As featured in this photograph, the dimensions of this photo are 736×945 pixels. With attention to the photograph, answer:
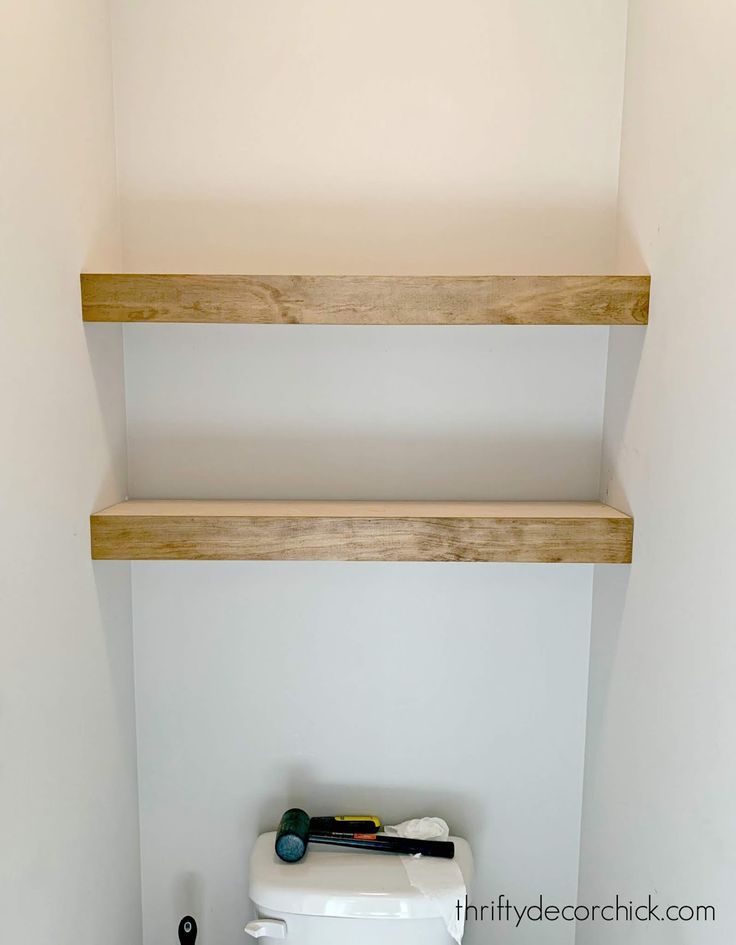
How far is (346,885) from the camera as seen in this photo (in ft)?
3.85

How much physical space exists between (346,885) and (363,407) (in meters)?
0.79

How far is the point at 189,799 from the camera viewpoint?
135cm

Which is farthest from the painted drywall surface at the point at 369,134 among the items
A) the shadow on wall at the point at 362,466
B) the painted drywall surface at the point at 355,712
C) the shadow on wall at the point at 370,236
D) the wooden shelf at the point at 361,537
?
the painted drywall surface at the point at 355,712

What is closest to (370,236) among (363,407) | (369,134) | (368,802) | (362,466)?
(369,134)

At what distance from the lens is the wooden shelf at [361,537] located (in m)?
1.09

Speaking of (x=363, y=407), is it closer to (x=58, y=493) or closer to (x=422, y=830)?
(x=58, y=493)

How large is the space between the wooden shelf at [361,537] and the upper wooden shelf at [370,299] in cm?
29

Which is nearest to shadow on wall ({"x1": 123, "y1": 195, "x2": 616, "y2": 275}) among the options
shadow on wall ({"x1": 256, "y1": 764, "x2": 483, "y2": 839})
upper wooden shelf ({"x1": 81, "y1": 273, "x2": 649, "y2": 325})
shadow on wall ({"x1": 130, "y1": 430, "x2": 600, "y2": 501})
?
upper wooden shelf ({"x1": 81, "y1": 273, "x2": 649, "y2": 325})

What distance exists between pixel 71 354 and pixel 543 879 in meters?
1.25

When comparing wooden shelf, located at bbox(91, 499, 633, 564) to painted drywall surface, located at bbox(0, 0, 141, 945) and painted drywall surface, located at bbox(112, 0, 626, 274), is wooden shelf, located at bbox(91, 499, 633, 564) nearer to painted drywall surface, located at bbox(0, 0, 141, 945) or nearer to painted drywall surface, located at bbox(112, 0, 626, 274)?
painted drywall surface, located at bbox(0, 0, 141, 945)

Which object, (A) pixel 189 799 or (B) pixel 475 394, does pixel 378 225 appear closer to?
(B) pixel 475 394

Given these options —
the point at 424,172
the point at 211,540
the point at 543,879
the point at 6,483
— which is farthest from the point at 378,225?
the point at 543,879

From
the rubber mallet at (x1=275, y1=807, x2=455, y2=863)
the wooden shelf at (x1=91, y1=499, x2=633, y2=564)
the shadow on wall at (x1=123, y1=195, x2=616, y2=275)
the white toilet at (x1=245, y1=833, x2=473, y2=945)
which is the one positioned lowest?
the white toilet at (x1=245, y1=833, x2=473, y2=945)

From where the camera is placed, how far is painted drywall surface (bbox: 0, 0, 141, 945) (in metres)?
0.85
